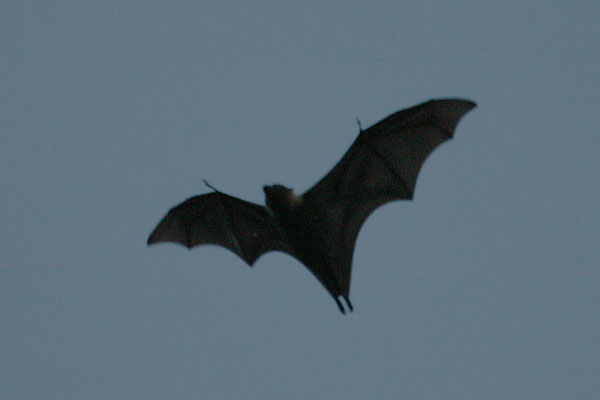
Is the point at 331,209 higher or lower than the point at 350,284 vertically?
higher

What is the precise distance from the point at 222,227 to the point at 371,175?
3801 millimetres

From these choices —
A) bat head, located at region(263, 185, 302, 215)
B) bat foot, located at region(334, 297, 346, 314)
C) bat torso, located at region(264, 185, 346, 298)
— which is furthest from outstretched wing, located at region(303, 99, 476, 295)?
bat head, located at region(263, 185, 302, 215)

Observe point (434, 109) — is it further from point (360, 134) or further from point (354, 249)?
point (354, 249)

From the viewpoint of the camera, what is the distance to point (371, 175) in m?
16.9

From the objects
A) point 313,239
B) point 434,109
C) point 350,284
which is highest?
point 434,109

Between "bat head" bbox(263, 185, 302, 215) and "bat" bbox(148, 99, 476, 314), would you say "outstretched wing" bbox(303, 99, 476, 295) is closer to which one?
"bat" bbox(148, 99, 476, 314)

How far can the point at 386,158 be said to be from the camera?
16641 millimetres

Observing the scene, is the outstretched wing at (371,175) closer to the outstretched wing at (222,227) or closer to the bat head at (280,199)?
the bat head at (280,199)

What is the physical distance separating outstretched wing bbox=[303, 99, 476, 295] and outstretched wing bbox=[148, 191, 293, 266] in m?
1.40

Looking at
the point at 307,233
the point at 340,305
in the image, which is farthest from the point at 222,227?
the point at 340,305

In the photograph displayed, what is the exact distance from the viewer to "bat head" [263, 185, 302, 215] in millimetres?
15586

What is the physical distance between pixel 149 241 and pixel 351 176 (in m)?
5.00

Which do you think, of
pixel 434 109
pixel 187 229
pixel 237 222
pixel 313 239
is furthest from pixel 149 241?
pixel 434 109

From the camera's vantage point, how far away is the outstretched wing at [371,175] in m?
16.2
